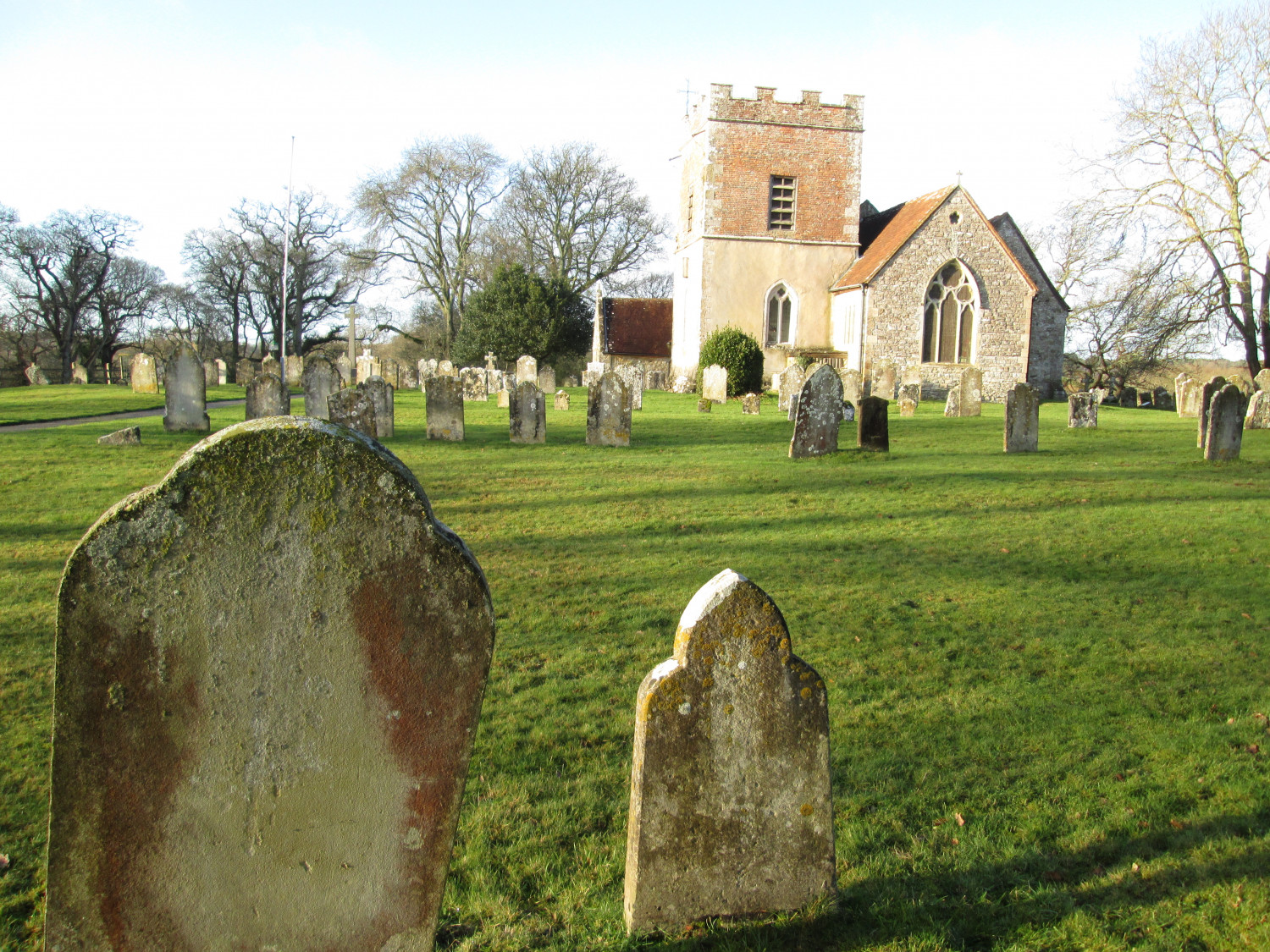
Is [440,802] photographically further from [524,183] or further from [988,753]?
[524,183]

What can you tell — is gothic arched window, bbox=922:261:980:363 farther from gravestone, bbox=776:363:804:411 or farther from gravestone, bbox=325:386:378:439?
gravestone, bbox=325:386:378:439

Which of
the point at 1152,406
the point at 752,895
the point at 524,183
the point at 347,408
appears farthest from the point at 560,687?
the point at 524,183

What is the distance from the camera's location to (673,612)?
569cm

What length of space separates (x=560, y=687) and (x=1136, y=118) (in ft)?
104

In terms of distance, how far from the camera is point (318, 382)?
1628 centimetres

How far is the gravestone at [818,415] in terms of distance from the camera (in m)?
12.6

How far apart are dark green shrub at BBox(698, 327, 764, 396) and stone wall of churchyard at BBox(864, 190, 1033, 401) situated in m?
3.98

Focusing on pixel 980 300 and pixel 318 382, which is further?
pixel 980 300

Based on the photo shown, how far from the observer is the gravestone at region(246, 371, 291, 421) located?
46.7 ft

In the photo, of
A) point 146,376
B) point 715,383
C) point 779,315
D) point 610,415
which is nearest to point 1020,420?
point 610,415

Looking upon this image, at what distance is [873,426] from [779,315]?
2089cm

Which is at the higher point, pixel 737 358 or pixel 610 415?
pixel 737 358

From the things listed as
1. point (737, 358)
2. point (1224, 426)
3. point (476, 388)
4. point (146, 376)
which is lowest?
point (1224, 426)

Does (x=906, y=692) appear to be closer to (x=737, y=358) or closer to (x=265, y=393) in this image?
(x=265, y=393)
